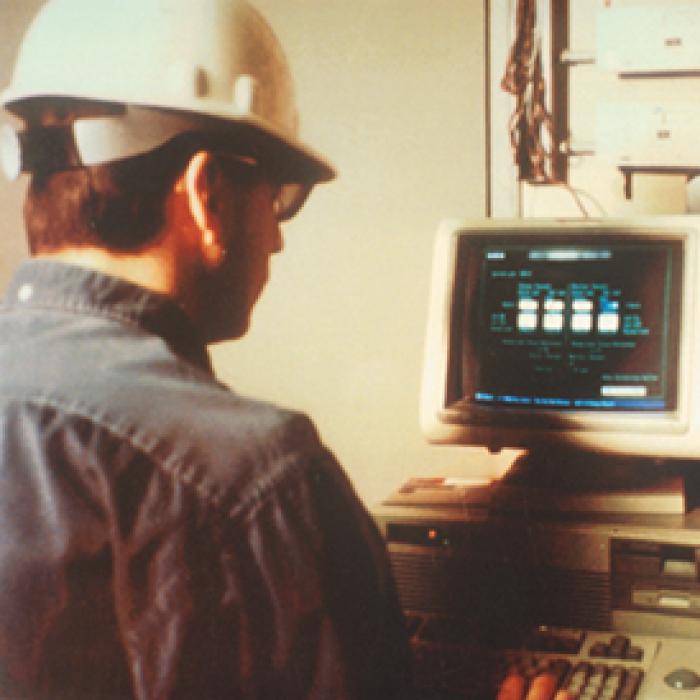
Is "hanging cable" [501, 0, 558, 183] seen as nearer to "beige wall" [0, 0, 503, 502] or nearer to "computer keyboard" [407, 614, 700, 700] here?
"beige wall" [0, 0, 503, 502]

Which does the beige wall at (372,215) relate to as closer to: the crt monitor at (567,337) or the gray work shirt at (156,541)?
the crt monitor at (567,337)

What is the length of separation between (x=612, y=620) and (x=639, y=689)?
16 centimetres

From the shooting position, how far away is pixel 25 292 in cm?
81

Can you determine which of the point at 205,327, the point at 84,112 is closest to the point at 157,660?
the point at 205,327

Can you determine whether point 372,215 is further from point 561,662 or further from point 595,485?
point 561,662

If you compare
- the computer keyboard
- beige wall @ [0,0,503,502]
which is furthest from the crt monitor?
beige wall @ [0,0,503,502]

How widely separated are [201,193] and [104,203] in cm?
9

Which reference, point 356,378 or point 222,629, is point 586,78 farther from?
point 222,629

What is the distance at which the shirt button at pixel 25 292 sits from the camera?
2.65 ft

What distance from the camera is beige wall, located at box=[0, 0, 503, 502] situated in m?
1.75

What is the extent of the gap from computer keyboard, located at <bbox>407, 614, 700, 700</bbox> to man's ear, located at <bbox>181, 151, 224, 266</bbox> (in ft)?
1.84

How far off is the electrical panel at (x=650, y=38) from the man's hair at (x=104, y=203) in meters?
0.88

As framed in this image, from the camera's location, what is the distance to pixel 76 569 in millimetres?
681

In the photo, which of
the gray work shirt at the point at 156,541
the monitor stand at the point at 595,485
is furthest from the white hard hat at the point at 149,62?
the monitor stand at the point at 595,485
